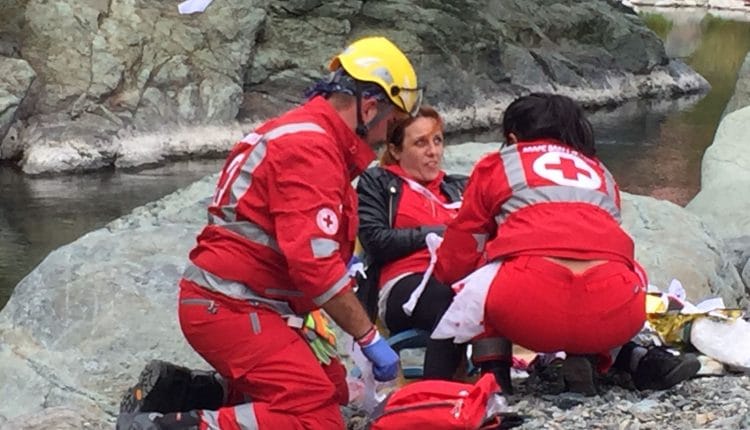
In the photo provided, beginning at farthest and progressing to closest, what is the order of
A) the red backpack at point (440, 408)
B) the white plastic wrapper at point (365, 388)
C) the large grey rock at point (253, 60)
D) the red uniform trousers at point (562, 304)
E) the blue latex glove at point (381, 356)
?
the large grey rock at point (253, 60)
the white plastic wrapper at point (365, 388)
the red uniform trousers at point (562, 304)
the blue latex glove at point (381, 356)
the red backpack at point (440, 408)

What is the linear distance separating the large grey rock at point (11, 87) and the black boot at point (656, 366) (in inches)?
656

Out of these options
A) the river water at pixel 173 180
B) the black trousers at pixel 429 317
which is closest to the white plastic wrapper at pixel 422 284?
the black trousers at pixel 429 317

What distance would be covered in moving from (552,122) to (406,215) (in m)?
1.00

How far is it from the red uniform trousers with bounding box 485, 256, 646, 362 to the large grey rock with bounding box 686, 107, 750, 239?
170 inches

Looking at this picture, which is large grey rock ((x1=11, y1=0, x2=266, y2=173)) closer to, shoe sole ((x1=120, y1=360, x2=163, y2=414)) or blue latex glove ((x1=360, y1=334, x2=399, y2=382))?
shoe sole ((x1=120, y1=360, x2=163, y2=414))

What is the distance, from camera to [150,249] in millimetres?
6137

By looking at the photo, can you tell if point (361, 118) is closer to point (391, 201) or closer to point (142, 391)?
point (391, 201)

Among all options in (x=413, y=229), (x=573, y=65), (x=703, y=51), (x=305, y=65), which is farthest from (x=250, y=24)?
(x=703, y=51)

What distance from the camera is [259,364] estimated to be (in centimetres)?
369

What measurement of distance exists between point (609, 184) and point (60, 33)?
61.9 feet

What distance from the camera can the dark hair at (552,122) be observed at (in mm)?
4031

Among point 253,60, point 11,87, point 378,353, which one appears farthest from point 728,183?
point 253,60

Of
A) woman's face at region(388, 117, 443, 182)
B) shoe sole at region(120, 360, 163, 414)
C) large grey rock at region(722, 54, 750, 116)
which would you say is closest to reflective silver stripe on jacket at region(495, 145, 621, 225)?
woman's face at region(388, 117, 443, 182)

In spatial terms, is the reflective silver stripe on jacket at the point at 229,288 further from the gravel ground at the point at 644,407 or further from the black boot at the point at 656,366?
the black boot at the point at 656,366
